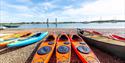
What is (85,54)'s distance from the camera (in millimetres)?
4418

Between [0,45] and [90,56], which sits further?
[0,45]

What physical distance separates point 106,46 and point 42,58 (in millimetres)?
3323

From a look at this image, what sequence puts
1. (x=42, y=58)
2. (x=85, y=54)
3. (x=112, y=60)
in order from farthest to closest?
1. (x=112, y=60)
2. (x=85, y=54)
3. (x=42, y=58)

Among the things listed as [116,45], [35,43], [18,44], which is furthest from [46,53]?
[35,43]

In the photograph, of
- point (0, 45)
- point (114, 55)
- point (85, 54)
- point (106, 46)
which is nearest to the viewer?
point (85, 54)

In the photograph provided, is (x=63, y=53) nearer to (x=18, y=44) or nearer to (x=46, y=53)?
(x=46, y=53)

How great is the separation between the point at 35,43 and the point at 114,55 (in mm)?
5180

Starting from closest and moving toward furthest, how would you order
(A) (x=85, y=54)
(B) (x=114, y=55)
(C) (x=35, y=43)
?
(A) (x=85, y=54) → (B) (x=114, y=55) → (C) (x=35, y=43)

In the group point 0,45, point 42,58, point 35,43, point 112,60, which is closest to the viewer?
point 42,58

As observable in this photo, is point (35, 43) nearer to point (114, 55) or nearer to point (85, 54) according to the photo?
point (85, 54)

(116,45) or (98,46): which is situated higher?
(116,45)

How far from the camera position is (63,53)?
14.7 ft

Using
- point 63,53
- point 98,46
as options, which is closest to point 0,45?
point 63,53

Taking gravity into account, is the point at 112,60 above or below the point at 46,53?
below
